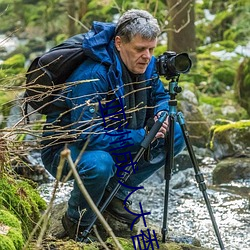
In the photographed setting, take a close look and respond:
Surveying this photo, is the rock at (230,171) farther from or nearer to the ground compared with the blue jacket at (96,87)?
nearer to the ground

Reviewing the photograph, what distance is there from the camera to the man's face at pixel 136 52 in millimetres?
3332

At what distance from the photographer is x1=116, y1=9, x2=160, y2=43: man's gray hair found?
10.8 feet

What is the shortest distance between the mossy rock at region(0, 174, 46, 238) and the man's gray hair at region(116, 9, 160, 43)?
99cm

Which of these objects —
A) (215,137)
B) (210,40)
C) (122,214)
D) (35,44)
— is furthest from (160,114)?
(35,44)

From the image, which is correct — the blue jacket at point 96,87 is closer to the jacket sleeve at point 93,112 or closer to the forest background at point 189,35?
the jacket sleeve at point 93,112

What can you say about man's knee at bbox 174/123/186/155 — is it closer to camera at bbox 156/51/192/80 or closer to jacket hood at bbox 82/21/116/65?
camera at bbox 156/51/192/80

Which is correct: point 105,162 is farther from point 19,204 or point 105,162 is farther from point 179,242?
point 179,242

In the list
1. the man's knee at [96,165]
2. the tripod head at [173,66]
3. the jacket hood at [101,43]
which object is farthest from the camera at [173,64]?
the man's knee at [96,165]

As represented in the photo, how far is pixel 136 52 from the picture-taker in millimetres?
3355

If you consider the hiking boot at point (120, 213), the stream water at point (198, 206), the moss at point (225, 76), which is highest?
the hiking boot at point (120, 213)

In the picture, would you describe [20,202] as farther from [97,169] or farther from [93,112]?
[93,112]

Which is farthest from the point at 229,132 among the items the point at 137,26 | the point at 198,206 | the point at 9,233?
the point at 9,233

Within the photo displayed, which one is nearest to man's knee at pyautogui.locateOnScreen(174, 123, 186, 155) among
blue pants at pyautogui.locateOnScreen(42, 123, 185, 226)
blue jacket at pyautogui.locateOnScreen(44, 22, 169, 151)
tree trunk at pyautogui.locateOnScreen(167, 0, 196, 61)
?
blue pants at pyautogui.locateOnScreen(42, 123, 185, 226)

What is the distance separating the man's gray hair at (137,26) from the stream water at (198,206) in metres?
1.51
